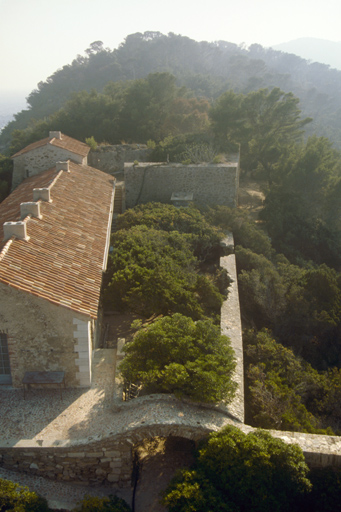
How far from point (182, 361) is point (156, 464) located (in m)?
2.26

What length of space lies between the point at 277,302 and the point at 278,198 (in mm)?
10370

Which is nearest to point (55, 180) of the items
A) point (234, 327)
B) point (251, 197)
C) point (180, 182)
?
point (180, 182)

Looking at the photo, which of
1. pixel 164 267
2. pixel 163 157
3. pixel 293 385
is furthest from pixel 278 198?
pixel 293 385

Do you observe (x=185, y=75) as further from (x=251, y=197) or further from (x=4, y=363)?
(x=4, y=363)

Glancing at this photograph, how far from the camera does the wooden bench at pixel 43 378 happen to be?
847cm

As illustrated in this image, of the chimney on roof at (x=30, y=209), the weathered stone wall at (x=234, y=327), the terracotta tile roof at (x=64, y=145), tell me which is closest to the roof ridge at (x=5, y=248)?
the chimney on roof at (x=30, y=209)

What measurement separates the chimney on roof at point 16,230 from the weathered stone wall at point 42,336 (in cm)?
212

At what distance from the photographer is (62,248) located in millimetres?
10312

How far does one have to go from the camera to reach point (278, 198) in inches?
885

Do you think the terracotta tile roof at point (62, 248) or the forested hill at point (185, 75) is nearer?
the terracotta tile roof at point (62, 248)

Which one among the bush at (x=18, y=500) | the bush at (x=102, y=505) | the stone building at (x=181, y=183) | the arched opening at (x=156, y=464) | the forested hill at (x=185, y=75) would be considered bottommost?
the arched opening at (x=156, y=464)

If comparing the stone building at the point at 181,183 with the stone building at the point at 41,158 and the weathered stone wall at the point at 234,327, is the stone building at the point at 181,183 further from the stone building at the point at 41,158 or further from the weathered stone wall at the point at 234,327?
the weathered stone wall at the point at 234,327

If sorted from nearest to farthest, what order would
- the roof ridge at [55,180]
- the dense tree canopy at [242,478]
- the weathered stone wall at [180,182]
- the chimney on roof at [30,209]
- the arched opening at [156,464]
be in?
1. the dense tree canopy at [242,478]
2. the arched opening at [156,464]
3. the chimney on roof at [30,209]
4. the roof ridge at [55,180]
5. the weathered stone wall at [180,182]

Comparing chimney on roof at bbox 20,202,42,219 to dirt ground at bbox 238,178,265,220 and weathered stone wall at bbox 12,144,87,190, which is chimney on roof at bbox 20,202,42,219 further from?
dirt ground at bbox 238,178,265,220
